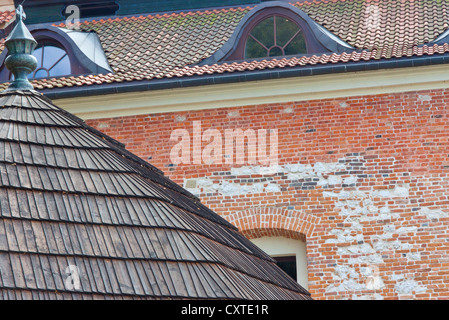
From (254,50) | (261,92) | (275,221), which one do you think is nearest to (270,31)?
(254,50)

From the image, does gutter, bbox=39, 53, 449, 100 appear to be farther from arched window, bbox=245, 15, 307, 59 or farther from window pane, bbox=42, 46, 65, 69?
window pane, bbox=42, 46, 65, 69

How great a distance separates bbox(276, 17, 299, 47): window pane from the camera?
12.2 m

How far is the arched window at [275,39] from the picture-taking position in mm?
12125

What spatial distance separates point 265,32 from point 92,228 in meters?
6.48

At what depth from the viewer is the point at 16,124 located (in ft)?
22.8

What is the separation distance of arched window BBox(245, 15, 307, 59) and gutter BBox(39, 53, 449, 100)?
0.83 m

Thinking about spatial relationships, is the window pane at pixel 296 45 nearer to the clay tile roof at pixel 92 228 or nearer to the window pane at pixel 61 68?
the window pane at pixel 61 68

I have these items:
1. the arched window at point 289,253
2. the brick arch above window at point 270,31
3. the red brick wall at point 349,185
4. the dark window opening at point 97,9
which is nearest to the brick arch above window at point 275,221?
the red brick wall at point 349,185

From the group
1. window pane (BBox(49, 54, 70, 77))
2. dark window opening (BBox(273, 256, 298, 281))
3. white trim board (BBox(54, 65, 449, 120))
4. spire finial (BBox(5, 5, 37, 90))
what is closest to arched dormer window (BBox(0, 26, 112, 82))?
window pane (BBox(49, 54, 70, 77))

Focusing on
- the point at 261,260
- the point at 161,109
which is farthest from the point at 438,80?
the point at 261,260

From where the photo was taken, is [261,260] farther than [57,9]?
No

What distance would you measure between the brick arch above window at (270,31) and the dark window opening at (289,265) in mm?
2708
